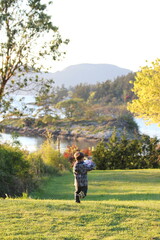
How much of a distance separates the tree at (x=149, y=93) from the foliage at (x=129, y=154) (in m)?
4.45

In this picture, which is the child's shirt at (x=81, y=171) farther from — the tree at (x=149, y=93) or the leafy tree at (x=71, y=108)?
the leafy tree at (x=71, y=108)

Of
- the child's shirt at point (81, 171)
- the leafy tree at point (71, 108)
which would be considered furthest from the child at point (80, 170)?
the leafy tree at point (71, 108)

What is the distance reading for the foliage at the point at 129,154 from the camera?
20750 mm

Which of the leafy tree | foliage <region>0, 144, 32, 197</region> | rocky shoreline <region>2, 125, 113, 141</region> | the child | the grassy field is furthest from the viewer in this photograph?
the leafy tree

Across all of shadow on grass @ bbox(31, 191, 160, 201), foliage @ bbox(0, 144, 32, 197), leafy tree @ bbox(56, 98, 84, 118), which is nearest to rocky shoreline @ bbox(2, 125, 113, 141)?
leafy tree @ bbox(56, 98, 84, 118)

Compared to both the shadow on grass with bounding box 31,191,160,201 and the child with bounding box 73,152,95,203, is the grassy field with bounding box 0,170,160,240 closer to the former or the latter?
the child with bounding box 73,152,95,203

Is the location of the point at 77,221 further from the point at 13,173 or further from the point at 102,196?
the point at 13,173

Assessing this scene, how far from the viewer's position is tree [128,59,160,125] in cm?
1559

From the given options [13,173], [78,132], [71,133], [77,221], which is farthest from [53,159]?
[78,132]

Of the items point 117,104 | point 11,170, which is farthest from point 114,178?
point 117,104

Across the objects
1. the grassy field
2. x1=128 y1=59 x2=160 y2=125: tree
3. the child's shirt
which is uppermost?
x1=128 y1=59 x2=160 y2=125: tree

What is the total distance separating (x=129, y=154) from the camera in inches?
829

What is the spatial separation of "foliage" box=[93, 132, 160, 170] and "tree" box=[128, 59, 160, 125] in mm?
4451

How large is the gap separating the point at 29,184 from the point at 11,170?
920 millimetres
